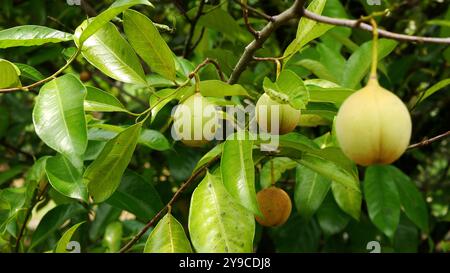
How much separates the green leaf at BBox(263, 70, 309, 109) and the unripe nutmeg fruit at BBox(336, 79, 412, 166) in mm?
109

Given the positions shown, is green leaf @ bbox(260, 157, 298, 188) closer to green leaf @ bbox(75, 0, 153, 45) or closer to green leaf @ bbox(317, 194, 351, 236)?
green leaf @ bbox(317, 194, 351, 236)

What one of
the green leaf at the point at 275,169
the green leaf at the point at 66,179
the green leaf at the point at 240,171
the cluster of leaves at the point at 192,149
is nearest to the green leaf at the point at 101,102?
the cluster of leaves at the point at 192,149

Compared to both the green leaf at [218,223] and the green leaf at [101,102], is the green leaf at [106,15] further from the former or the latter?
the green leaf at [218,223]

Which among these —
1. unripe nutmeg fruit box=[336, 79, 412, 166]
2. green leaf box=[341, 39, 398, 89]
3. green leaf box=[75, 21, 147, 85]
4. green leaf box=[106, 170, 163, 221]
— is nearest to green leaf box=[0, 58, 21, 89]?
green leaf box=[75, 21, 147, 85]

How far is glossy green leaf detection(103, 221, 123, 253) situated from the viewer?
1.21 meters

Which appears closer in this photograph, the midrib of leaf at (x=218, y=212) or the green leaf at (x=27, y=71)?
the midrib of leaf at (x=218, y=212)

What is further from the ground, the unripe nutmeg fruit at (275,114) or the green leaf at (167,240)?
the unripe nutmeg fruit at (275,114)

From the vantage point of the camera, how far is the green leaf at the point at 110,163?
2.68ft

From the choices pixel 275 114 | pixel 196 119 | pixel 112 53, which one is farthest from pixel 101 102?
pixel 275 114

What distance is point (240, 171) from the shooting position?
0.75m

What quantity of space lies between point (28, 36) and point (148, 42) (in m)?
0.17
